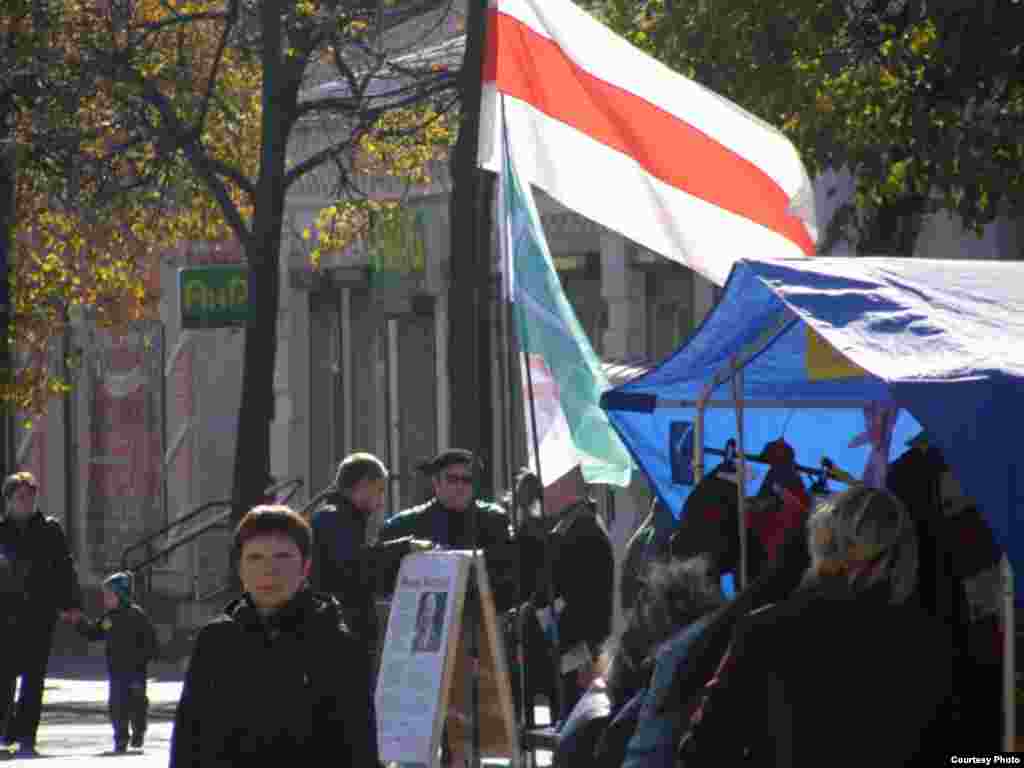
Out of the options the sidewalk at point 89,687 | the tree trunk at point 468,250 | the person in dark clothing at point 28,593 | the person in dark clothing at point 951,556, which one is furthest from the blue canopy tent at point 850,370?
the sidewalk at point 89,687

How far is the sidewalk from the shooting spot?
73.5 ft

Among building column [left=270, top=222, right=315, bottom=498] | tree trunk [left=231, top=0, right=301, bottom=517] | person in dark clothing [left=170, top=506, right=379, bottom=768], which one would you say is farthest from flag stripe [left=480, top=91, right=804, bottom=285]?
building column [left=270, top=222, right=315, bottom=498]

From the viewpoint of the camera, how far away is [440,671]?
1291 cm

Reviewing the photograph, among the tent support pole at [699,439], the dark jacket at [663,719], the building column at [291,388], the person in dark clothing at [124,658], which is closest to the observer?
the dark jacket at [663,719]

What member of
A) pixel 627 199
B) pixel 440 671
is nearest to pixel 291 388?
pixel 440 671

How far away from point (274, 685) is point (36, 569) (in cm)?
1086

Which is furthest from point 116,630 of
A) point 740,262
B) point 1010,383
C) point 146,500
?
point 146,500

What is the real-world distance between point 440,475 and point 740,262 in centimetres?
474

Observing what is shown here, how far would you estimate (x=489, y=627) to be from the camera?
13.0 meters

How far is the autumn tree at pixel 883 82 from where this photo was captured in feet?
48.2

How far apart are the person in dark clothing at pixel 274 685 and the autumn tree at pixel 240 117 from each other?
1405 cm

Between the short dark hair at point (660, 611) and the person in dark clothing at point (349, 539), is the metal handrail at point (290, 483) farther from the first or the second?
the short dark hair at point (660, 611)

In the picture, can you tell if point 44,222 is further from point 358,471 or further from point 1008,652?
point 1008,652

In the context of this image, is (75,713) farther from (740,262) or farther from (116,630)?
(740,262)
